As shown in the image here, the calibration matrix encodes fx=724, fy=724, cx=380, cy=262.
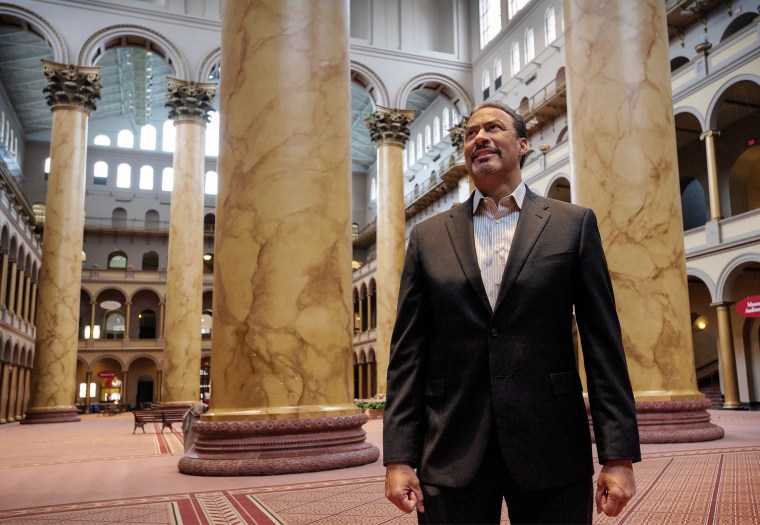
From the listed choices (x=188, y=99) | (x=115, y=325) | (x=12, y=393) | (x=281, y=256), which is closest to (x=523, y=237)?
(x=281, y=256)

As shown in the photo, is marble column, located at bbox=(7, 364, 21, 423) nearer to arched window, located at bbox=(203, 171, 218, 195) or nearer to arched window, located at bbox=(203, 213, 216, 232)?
arched window, located at bbox=(203, 213, 216, 232)

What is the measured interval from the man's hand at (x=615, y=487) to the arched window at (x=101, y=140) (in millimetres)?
48662

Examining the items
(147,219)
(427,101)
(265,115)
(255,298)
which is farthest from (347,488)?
(147,219)

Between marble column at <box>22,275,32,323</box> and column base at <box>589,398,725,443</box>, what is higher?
marble column at <box>22,275,32,323</box>

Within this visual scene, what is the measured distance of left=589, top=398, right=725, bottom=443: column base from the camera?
20.9ft

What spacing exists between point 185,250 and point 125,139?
104 ft

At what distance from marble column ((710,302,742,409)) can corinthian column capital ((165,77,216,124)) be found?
14658mm

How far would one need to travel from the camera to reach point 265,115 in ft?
19.0

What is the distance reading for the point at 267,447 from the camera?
210 inches

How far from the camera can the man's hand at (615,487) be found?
1754mm

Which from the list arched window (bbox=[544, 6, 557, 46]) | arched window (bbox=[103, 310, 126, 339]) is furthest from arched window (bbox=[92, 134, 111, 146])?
arched window (bbox=[544, 6, 557, 46])

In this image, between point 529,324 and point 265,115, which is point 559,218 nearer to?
point 529,324

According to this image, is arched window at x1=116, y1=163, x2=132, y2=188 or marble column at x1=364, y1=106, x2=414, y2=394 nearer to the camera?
marble column at x1=364, y1=106, x2=414, y2=394

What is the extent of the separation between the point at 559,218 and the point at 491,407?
0.56m
